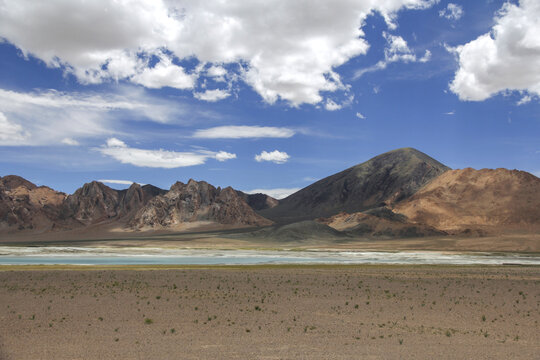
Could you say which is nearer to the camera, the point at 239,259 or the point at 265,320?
the point at 265,320

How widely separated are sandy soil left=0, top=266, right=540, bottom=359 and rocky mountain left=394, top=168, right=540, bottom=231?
472 feet

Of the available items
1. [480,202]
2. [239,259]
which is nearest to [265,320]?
[239,259]

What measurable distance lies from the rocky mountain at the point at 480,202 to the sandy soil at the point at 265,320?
14401cm

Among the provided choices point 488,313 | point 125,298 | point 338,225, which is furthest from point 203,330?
point 338,225

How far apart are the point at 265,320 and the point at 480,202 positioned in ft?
577

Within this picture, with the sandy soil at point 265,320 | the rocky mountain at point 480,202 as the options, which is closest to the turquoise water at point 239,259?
the sandy soil at point 265,320

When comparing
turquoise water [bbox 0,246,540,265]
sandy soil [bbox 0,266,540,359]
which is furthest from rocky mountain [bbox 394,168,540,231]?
sandy soil [bbox 0,266,540,359]

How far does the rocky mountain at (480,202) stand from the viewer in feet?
535

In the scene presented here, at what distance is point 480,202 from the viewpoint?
580 feet

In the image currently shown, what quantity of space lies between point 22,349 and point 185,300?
10.9 meters

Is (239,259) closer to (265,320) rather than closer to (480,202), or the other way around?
(265,320)

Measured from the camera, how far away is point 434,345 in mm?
16531

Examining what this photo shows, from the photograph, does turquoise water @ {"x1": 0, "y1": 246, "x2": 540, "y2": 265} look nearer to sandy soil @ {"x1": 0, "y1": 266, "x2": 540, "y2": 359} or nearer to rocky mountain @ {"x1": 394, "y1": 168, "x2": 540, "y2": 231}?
sandy soil @ {"x1": 0, "y1": 266, "x2": 540, "y2": 359}

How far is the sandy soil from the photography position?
15617 millimetres
